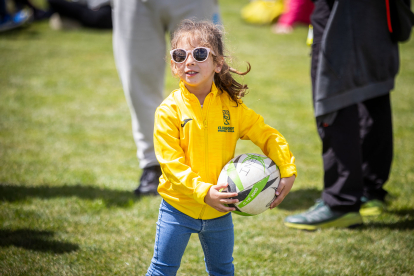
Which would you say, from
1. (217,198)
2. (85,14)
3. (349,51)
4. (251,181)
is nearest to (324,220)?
(349,51)

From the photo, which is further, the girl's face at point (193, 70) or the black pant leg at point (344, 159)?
the black pant leg at point (344, 159)

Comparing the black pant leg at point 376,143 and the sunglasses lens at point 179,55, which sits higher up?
the sunglasses lens at point 179,55

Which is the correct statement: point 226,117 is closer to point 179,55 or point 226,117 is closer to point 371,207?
point 179,55

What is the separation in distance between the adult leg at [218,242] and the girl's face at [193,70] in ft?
2.51

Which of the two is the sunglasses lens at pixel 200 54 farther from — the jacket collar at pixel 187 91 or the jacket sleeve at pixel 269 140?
the jacket sleeve at pixel 269 140

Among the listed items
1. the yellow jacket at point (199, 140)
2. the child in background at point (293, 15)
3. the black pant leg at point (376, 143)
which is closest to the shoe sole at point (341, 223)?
the black pant leg at point (376, 143)

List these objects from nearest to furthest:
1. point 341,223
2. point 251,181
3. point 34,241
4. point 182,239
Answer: point 251,181
point 182,239
point 34,241
point 341,223

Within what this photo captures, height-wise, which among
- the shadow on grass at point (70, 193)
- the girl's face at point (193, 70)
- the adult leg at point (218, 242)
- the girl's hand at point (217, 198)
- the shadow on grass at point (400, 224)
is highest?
the girl's face at point (193, 70)

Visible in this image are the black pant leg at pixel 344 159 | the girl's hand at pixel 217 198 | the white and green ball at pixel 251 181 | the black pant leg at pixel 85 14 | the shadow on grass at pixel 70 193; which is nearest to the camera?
the girl's hand at pixel 217 198

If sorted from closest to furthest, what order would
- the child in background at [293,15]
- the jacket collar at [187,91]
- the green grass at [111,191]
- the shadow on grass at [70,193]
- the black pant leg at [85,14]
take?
the jacket collar at [187,91] < the green grass at [111,191] < the shadow on grass at [70,193] < the black pant leg at [85,14] < the child in background at [293,15]

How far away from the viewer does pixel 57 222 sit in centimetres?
329

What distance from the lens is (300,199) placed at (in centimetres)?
396

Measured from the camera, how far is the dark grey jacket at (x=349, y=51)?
3.14 meters

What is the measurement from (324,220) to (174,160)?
1937 millimetres
